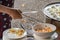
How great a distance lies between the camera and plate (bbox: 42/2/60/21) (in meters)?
1.24

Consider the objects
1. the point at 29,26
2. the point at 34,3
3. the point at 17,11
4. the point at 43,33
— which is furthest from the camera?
the point at 34,3

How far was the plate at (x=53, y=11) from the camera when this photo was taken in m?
1.24

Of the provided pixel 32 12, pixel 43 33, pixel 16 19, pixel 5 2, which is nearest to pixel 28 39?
pixel 43 33

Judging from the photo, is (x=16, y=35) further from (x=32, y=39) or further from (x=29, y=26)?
(x=29, y=26)

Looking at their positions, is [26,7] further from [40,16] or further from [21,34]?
[21,34]

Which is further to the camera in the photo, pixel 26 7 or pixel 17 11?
pixel 26 7

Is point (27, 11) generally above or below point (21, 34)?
above

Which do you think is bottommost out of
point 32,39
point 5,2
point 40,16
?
point 32,39

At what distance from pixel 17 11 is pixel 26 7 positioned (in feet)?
0.76

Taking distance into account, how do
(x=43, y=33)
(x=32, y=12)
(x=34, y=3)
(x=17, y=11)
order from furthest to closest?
(x=34, y=3) → (x=32, y=12) → (x=17, y=11) → (x=43, y=33)

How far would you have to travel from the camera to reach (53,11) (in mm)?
1341

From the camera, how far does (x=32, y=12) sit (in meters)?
1.45

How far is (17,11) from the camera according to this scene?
4.36 feet

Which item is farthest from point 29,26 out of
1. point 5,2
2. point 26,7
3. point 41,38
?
point 5,2
